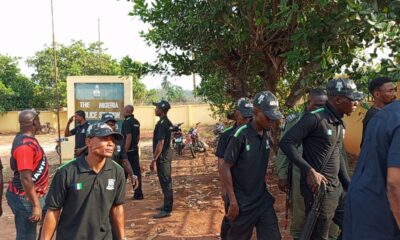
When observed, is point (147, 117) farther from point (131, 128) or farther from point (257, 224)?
point (257, 224)

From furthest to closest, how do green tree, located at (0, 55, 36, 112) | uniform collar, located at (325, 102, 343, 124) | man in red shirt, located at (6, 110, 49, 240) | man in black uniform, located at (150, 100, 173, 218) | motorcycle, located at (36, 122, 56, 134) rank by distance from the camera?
green tree, located at (0, 55, 36, 112), motorcycle, located at (36, 122, 56, 134), man in black uniform, located at (150, 100, 173, 218), man in red shirt, located at (6, 110, 49, 240), uniform collar, located at (325, 102, 343, 124)

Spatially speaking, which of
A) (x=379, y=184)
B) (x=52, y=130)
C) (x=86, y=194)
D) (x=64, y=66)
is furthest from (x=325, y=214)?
(x=64, y=66)

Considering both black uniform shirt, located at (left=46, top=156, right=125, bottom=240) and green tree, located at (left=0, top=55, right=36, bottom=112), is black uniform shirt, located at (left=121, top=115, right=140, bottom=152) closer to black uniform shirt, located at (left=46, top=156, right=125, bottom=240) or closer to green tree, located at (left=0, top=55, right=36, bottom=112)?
black uniform shirt, located at (left=46, top=156, right=125, bottom=240)

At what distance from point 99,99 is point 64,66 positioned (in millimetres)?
21537

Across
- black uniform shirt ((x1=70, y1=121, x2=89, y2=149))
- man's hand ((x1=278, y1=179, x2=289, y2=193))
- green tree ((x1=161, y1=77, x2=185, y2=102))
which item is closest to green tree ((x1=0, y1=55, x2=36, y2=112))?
green tree ((x1=161, y1=77, x2=185, y2=102))

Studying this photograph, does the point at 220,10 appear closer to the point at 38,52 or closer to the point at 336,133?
the point at 336,133

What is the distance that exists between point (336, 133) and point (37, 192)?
3014 millimetres

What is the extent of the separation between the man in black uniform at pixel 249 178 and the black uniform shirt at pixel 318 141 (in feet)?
0.78

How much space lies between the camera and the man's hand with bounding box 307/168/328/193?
139 inches

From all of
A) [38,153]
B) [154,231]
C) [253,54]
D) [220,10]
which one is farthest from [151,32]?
[38,153]

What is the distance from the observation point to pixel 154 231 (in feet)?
20.7

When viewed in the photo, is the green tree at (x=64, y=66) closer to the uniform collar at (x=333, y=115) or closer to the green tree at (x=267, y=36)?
the green tree at (x=267, y=36)

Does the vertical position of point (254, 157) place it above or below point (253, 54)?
below

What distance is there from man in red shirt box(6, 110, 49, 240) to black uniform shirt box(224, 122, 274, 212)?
1.88 m
